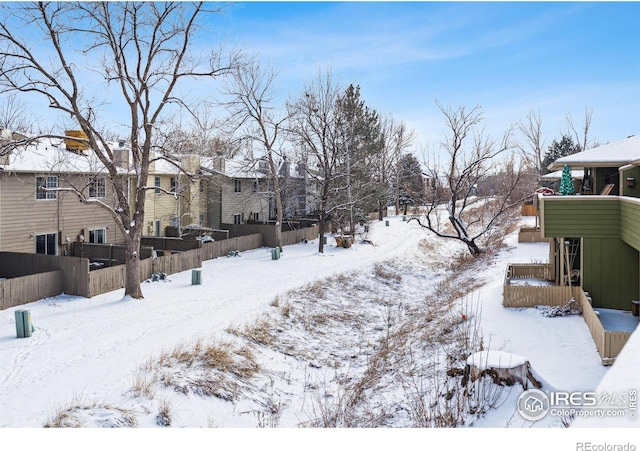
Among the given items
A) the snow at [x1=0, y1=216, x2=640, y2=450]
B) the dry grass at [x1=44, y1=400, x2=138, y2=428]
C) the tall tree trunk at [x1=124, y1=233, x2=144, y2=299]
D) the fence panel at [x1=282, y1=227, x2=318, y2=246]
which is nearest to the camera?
the snow at [x1=0, y1=216, x2=640, y2=450]

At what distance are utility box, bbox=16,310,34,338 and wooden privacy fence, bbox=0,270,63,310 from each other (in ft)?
10.9

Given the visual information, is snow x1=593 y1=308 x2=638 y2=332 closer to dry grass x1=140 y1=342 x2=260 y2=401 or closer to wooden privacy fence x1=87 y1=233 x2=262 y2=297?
dry grass x1=140 y1=342 x2=260 y2=401

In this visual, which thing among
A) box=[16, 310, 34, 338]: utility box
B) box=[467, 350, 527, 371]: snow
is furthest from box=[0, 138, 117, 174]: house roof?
box=[467, 350, 527, 371]: snow

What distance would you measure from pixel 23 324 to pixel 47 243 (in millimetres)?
11700

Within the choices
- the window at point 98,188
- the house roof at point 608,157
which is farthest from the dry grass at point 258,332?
the window at point 98,188

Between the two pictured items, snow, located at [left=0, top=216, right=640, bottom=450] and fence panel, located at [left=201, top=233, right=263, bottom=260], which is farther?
fence panel, located at [left=201, top=233, right=263, bottom=260]

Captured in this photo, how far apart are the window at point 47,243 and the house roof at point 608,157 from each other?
71.2ft

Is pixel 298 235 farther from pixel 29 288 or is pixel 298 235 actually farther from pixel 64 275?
pixel 29 288

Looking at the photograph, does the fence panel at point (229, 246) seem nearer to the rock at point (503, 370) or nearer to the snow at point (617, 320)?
the snow at point (617, 320)

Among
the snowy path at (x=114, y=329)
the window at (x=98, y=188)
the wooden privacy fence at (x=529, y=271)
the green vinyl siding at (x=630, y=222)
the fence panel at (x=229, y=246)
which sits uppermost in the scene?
the window at (x=98, y=188)

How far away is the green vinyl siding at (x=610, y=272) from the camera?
46.9 feet

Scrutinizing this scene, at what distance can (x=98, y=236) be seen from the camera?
2580cm

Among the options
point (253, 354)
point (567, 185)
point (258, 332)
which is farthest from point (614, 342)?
point (258, 332)

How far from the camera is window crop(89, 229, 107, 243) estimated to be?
2541 cm
